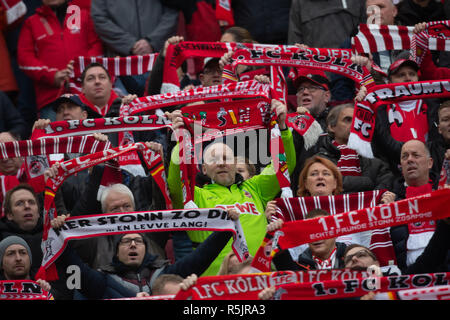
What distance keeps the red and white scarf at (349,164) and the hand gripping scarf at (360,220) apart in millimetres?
2225

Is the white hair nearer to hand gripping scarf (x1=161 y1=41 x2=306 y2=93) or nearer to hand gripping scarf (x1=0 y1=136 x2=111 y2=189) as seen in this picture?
hand gripping scarf (x1=0 y1=136 x2=111 y2=189)

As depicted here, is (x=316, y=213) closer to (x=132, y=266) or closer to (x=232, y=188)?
(x=232, y=188)

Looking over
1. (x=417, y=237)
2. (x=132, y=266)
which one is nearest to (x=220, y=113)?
(x=132, y=266)

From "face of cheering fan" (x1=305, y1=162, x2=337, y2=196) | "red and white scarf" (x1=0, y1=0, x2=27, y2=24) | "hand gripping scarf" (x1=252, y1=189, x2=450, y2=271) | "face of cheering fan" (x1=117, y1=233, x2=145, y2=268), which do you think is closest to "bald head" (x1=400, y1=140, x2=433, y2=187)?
"face of cheering fan" (x1=305, y1=162, x2=337, y2=196)

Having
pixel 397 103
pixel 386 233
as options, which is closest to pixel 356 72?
pixel 397 103

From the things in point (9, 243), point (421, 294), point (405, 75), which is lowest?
point (421, 294)

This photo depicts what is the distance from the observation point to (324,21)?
10.9m

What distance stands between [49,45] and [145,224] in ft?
15.3

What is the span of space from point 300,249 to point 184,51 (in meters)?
3.04

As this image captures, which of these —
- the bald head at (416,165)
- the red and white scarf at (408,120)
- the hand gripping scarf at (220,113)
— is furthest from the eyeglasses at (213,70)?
the bald head at (416,165)

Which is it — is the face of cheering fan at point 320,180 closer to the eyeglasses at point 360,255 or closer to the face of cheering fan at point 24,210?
the eyeglasses at point 360,255

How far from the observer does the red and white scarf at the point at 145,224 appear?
7.40m

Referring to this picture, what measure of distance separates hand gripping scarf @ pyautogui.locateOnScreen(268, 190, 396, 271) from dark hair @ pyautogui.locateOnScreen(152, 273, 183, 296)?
103 cm
